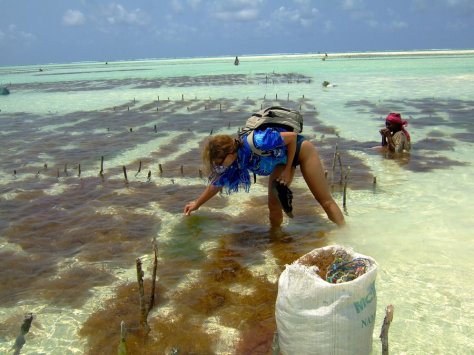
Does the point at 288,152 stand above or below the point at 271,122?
below

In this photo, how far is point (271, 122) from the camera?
5.46 metres

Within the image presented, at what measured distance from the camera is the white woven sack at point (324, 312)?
10.3 ft

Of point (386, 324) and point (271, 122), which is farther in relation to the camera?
point (271, 122)

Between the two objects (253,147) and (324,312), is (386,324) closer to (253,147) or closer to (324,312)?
(324,312)

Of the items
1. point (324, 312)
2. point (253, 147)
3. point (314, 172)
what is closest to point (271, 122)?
point (253, 147)

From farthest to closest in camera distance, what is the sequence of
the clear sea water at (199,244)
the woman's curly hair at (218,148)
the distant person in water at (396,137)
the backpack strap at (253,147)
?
1. the distant person in water at (396,137)
2. the backpack strap at (253,147)
3. the woman's curly hair at (218,148)
4. the clear sea water at (199,244)

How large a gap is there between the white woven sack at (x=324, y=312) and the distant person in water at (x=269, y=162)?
7.46 feet

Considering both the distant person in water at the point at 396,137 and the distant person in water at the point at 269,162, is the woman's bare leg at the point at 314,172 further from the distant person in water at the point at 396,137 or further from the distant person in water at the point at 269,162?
the distant person in water at the point at 396,137

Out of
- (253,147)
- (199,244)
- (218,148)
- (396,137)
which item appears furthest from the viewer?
(396,137)

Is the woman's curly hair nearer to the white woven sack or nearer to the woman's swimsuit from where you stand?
the woman's swimsuit

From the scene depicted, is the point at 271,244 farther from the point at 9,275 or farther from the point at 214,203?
the point at 9,275

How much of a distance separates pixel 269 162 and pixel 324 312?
106 inches

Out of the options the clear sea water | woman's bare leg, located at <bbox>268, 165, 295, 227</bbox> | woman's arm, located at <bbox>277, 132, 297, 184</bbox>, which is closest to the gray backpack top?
woman's arm, located at <bbox>277, 132, 297, 184</bbox>

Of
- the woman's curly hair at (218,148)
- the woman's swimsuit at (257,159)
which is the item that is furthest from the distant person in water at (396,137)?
the woman's curly hair at (218,148)
